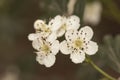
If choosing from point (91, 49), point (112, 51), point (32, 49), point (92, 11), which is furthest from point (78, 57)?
point (32, 49)

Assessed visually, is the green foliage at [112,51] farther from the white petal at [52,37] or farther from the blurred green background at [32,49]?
the white petal at [52,37]

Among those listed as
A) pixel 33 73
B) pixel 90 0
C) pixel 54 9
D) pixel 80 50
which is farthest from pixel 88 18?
pixel 80 50

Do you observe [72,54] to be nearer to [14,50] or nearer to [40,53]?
[40,53]

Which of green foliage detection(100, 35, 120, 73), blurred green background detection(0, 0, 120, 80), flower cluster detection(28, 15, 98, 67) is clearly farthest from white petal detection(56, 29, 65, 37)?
green foliage detection(100, 35, 120, 73)

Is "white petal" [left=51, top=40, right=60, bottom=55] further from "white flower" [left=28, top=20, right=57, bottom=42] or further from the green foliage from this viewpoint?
the green foliage

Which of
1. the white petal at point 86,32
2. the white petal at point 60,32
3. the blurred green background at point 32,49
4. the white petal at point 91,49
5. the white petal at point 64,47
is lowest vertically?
the blurred green background at point 32,49

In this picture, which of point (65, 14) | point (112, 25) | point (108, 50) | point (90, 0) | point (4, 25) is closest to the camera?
point (65, 14)

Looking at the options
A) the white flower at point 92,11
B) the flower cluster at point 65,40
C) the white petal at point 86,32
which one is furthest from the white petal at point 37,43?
the white flower at point 92,11
